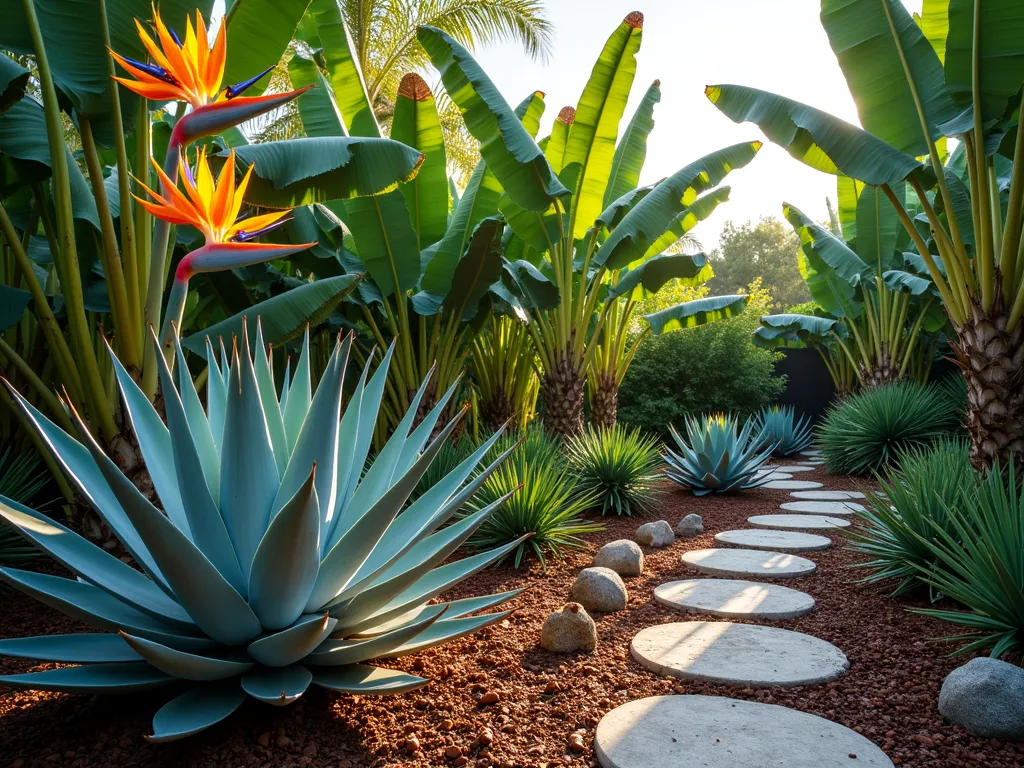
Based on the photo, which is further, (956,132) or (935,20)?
(935,20)

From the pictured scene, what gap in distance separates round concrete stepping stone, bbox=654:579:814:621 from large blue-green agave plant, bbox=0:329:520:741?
1442mm

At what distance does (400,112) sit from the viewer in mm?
A: 5629

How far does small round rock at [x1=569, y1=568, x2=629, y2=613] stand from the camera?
10.2 ft

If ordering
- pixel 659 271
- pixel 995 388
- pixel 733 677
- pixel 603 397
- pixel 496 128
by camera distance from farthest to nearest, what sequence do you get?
pixel 603 397, pixel 659 271, pixel 496 128, pixel 995 388, pixel 733 677

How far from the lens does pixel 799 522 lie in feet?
16.6

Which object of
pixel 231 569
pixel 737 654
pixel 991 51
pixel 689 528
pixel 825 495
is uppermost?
pixel 991 51

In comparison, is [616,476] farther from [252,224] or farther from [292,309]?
[252,224]

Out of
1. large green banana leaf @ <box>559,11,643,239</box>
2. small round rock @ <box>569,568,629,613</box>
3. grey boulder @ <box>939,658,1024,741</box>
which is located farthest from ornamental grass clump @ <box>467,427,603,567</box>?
large green banana leaf @ <box>559,11,643,239</box>

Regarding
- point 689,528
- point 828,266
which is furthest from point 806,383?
point 689,528

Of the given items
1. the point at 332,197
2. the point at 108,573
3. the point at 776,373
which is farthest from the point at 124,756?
the point at 776,373

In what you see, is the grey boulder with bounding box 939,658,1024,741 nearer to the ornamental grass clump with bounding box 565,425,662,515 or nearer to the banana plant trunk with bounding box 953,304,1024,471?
the banana plant trunk with bounding box 953,304,1024,471

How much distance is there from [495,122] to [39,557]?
174 inches

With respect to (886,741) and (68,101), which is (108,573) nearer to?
(886,741)

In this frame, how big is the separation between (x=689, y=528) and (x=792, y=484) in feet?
10.3
